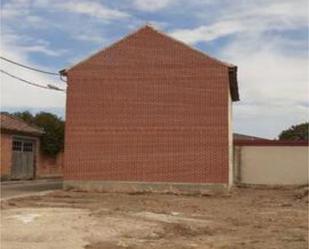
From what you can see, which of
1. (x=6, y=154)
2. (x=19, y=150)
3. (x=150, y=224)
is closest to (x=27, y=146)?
(x=19, y=150)

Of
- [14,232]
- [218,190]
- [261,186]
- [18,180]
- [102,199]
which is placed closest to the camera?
[14,232]

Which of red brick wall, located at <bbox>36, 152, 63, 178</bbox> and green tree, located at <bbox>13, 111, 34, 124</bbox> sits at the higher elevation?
green tree, located at <bbox>13, 111, 34, 124</bbox>

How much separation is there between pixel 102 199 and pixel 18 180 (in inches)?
670

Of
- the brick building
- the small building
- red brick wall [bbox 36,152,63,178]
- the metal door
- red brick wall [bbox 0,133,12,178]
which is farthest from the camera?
red brick wall [bbox 36,152,63,178]

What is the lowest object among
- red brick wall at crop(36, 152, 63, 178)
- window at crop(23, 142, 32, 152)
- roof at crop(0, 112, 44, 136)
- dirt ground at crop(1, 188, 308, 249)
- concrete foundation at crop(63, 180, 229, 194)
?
dirt ground at crop(1, 188, 308, 249)

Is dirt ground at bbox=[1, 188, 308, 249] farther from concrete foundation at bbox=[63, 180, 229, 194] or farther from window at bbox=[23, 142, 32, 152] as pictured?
window at bbox=[23, 142, 32, 152]

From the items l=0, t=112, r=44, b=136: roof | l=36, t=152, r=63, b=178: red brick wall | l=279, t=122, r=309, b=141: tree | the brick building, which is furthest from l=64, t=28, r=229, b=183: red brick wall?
l=279, t=122, r=309, b=141: tree

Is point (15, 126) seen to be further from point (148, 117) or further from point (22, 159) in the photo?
point (148, 117)

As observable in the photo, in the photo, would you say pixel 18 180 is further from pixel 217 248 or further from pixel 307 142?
pixel 217 248

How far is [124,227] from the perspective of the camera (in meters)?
15.8

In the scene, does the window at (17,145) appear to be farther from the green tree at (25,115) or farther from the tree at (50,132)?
the green tree at (25,115)

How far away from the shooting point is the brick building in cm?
3100

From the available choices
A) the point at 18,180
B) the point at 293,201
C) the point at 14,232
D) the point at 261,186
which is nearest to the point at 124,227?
the point at 14,232

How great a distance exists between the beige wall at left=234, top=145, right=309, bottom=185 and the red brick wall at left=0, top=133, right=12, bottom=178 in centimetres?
1374
